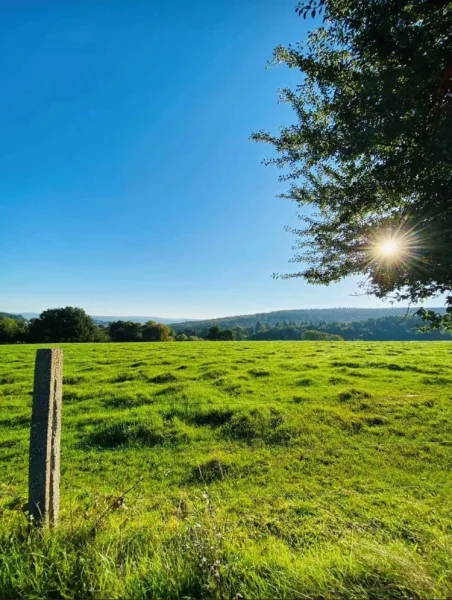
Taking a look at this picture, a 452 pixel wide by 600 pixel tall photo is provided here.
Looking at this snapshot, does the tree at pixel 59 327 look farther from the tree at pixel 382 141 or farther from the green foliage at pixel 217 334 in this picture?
the tree at pixel 382 141

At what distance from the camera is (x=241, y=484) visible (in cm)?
718

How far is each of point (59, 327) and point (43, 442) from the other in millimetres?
77078

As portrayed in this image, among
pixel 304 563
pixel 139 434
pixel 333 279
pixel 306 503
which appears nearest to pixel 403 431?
pixel 306 503

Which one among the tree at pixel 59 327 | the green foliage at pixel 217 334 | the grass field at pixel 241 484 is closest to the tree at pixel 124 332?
the tree at pixel 59 327

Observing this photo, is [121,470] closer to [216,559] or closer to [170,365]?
[216,559]

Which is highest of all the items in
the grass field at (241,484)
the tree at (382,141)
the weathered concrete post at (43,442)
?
the tree at (382,141)

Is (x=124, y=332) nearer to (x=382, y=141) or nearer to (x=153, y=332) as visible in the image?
(x=153, y=332)

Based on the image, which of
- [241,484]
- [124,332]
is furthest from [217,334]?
[241,484]

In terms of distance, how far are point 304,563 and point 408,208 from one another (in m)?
3.97

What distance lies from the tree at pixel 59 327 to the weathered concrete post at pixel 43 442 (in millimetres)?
75859

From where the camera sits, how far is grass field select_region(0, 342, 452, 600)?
8.58 ft

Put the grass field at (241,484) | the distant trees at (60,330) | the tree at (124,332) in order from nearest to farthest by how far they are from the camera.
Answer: the grass field at (241,484), the distant trees at (60,330), the tree at (124,332)

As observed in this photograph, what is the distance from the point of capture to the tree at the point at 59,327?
70.9 metres

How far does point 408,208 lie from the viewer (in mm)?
3973
